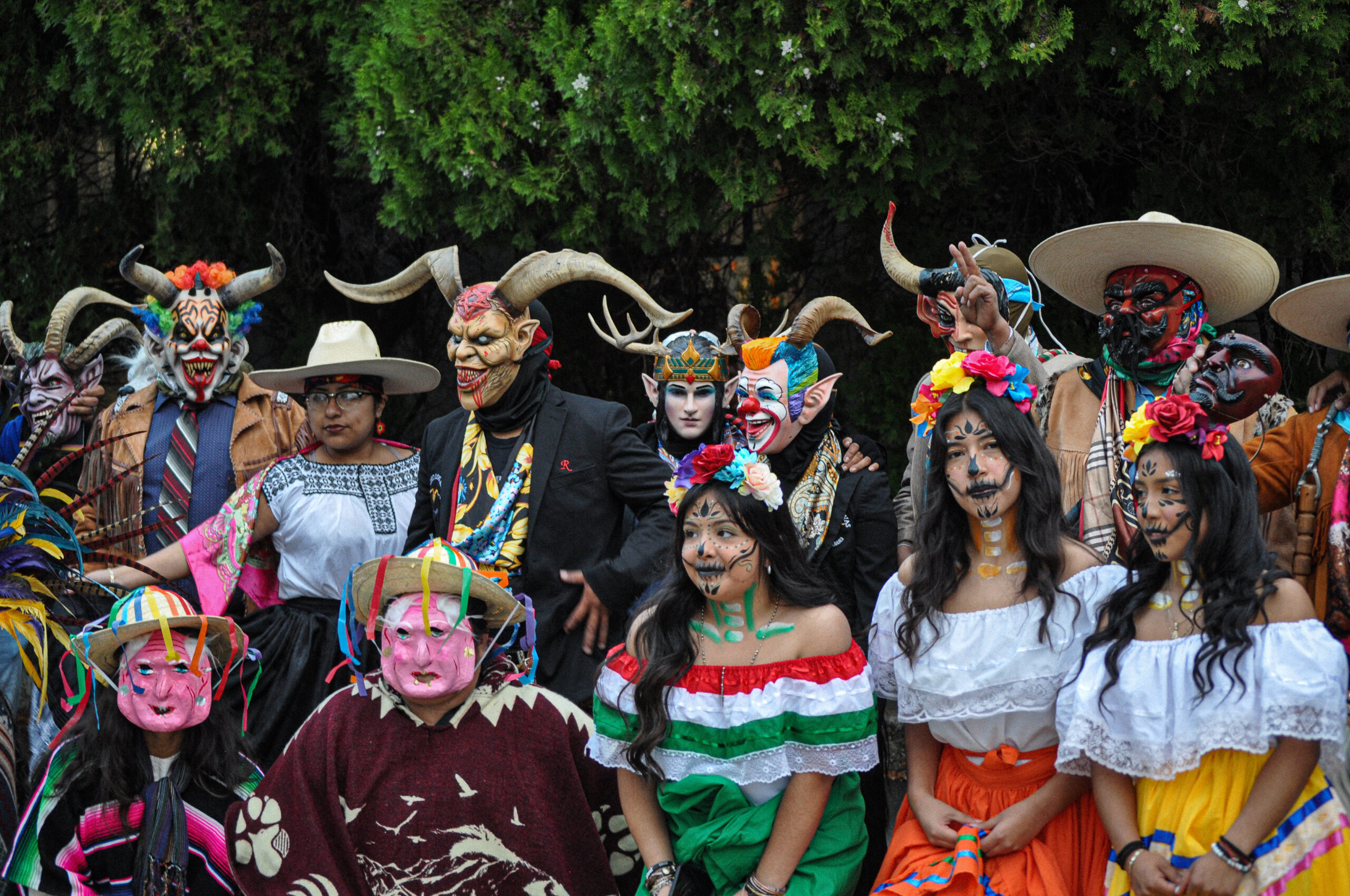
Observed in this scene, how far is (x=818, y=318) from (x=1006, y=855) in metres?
2.19

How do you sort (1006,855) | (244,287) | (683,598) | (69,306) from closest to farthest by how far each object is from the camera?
(1006,855) → (683,598) → (244,287) → (69,306)

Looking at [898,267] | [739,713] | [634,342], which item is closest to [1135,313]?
[898,267]

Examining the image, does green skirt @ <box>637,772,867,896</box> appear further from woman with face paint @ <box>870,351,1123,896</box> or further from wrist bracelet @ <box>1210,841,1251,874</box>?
wrist bracelet @ <box>1210,841,1251,874</box>

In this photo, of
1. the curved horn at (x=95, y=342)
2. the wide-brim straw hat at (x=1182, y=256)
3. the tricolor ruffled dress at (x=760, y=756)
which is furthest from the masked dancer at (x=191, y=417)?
the wide-brim straw hat at (x=1182, y=256)

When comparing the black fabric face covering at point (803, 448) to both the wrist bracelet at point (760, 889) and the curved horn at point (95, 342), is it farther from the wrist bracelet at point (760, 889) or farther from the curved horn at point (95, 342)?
the curved horn at point (95, 342)

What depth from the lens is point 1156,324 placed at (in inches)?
159

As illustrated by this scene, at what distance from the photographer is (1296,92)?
16.8 ft

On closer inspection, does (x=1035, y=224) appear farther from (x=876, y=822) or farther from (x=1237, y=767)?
(x=1237, y=767)

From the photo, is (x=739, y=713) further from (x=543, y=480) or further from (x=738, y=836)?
(x=543, y=480)

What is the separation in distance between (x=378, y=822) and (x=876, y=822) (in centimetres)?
171

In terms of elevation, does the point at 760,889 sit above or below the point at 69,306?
below

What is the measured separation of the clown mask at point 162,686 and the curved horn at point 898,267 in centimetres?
255

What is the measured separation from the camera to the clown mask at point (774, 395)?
4.50m

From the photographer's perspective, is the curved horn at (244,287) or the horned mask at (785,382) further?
the curved horn at (244,287)
